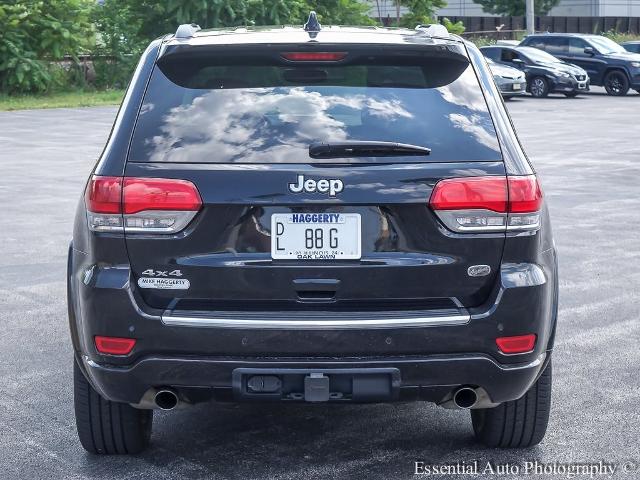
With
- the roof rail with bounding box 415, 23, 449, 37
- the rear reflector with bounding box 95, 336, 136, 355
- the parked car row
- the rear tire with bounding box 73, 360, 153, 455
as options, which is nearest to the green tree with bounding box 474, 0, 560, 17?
the parked car row

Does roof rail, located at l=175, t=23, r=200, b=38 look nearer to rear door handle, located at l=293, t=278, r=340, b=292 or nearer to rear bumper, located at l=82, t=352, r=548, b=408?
rear door handle, located at l=293, t=278, r=340, b=292

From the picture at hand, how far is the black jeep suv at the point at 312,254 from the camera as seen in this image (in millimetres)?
4242

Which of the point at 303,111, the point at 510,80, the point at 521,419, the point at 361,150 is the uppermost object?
the point at 303,111

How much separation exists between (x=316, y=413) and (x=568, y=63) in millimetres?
33547

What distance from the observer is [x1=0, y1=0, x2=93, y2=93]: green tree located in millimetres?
35688

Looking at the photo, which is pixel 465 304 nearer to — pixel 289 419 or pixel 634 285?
pixel 289 419

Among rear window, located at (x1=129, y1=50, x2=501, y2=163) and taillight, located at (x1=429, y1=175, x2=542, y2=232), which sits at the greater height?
rear window, located at (x1=129, y1=50, x2=501, y2=163)

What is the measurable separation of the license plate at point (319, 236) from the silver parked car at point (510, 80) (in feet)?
95.9

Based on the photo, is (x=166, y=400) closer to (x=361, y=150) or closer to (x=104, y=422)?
(x=104, y=422)

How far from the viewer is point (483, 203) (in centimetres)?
431

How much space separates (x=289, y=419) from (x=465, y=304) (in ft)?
4.78

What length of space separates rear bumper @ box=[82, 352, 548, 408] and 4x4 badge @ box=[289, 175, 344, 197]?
60 cm

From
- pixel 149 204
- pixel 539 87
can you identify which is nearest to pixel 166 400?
pixel 149 204

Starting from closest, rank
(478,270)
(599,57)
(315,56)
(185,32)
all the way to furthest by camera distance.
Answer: (478,270) < (315,56) < (185,32) < (599,57)
